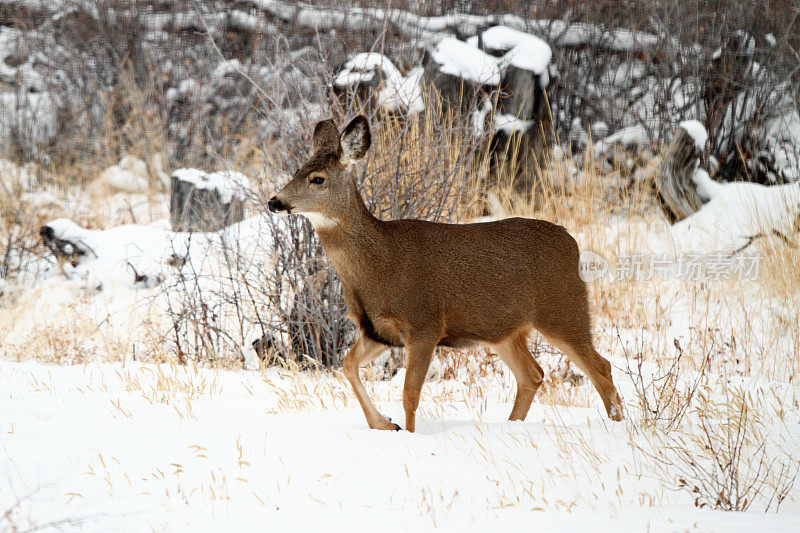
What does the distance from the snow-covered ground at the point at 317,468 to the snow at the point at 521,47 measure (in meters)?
5.85

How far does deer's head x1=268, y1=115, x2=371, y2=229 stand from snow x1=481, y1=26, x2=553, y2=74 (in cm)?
636

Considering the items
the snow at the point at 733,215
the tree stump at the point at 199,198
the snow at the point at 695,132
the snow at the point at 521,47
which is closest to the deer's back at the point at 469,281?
the snow at the point at 733,215

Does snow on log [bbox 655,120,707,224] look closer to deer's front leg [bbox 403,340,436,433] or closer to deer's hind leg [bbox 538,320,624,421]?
deer's hind leg [bbox 538,320,624,421]

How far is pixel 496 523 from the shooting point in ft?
9.18

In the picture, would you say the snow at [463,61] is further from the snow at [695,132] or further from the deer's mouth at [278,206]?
the deer's mouth at [278,206]

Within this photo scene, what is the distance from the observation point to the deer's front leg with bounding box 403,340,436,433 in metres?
3.79

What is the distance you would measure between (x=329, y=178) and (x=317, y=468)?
1.28 meters

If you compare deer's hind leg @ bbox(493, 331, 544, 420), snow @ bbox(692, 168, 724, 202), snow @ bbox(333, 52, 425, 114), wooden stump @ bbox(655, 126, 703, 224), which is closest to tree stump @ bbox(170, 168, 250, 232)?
snow @ bbox(333, 52, 425, 114)

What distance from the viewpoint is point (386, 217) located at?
6105 mm

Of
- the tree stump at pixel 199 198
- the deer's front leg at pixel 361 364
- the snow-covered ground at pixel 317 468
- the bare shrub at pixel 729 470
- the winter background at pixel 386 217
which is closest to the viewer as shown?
the snow-covered ground at pixel 317 468

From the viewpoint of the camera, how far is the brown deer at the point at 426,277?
3.80 metres

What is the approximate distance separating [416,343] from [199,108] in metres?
11.0

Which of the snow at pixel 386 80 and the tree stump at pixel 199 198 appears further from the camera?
the tree stump at pixel 199 198

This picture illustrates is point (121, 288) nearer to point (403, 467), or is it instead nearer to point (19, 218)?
point (19, 218)
